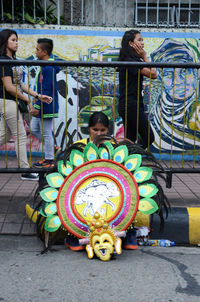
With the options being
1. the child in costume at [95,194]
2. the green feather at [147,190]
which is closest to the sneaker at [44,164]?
the child in costume at [95,194]

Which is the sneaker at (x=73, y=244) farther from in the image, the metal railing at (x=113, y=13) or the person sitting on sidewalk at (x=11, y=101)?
the metal railing at (x=113, y=13)

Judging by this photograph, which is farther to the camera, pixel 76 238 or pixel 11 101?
pixel 11 101

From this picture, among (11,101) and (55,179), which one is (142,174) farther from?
Result: (11,101)

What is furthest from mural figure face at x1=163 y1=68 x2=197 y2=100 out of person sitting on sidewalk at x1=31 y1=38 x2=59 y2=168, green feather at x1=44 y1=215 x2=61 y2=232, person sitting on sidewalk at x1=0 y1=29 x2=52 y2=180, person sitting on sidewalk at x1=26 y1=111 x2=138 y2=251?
green feather at x1=44 y1=215 x2=61 y2=232

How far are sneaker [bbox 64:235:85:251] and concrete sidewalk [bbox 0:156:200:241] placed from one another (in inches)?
17.9

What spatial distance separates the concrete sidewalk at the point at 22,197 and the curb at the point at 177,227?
1.83 feet

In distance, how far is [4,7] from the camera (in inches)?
294

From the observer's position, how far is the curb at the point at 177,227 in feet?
13.1

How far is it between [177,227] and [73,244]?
0.99 metres

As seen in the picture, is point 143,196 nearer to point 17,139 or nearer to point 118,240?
point 118,240

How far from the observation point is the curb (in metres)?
3.98

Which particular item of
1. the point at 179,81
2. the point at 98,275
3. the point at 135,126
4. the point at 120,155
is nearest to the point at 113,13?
the point at 179,81

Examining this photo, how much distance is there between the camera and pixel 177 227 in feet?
13.1

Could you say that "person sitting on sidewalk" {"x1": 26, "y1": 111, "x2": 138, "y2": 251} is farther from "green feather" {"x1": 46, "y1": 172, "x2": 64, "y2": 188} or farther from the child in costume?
"green feather" {"x1": 46, "y1": 172, "x2": 64, "y2": 188}
